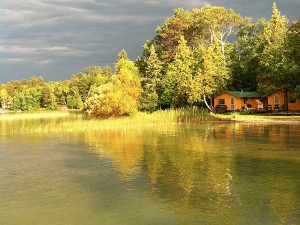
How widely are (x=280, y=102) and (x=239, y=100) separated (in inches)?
252

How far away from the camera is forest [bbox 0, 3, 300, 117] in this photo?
2297 inches

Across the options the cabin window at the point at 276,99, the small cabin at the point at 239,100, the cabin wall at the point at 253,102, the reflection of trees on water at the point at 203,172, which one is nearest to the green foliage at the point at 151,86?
the small cabin at the point at 239,100

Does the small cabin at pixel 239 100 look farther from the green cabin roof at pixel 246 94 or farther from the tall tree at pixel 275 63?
the tall tree at pixel 275 63

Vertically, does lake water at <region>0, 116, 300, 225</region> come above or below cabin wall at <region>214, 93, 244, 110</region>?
below

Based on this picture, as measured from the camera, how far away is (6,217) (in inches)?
536

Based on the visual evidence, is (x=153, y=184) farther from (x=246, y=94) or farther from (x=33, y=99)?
(x=33, y=99)

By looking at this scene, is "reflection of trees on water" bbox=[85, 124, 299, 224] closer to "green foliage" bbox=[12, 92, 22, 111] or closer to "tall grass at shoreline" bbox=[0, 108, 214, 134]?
"tall grass at shoreline" bbox=[0, 108, 214, 134]

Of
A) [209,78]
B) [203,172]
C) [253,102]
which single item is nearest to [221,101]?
[253,102]

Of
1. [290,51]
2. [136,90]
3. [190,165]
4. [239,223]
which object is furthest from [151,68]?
[239,223]

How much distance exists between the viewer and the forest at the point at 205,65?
58.3 m

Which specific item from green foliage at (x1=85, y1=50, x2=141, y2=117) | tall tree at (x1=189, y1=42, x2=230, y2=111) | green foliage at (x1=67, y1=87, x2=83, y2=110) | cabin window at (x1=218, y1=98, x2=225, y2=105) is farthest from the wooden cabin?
green foliage at (x1=67, y1=87, x2=83, y2=110)

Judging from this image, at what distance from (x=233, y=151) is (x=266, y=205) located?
42.5ft

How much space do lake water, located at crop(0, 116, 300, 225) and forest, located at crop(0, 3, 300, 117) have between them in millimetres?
29677

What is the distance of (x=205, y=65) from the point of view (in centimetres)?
6284
